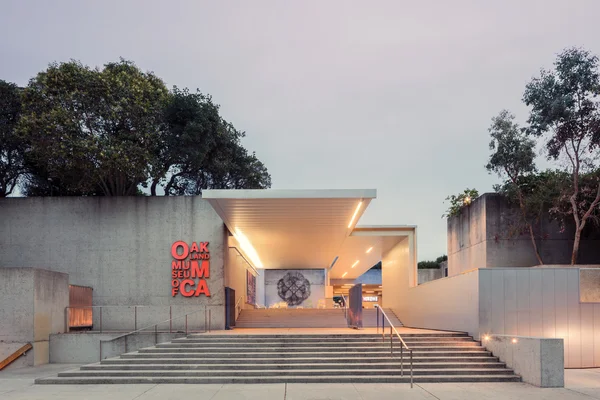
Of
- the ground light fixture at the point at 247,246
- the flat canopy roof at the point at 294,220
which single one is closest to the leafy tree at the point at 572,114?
the flat canopy roof at the point at 294,220

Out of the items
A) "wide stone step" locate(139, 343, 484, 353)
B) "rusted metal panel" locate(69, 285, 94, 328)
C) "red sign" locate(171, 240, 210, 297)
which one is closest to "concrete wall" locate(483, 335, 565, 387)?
"wide stone step" locate(139, 343, 484, 353)

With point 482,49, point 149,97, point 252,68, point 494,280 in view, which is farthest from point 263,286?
point 252,68

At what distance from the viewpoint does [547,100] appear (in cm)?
1836

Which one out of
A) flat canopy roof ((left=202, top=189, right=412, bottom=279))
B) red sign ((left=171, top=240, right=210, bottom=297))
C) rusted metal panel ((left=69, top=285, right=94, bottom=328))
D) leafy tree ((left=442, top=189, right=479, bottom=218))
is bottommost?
rusted metal panel ((left=69, top=285, right=94, bottom=328))

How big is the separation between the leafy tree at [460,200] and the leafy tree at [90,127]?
13885 millimetres

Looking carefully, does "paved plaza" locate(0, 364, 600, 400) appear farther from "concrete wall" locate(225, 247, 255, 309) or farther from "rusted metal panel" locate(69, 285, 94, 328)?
"concrete wall" locate(225, 247, 255, 309)

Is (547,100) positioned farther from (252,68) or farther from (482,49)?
(252,68)

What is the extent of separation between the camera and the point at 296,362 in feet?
38.8

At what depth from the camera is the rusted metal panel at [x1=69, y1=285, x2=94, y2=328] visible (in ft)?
54.0

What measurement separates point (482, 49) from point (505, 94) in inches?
1969

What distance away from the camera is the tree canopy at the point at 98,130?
18297 mm

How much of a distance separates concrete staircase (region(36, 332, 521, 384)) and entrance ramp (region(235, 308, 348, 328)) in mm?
6967

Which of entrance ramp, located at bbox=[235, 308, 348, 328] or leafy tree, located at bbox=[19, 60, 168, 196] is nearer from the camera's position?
leafy tree, located at bbox=[19, 60, 168, 196]

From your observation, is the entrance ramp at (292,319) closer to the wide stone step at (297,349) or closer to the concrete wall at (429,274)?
the wide stone step at (297,349)
